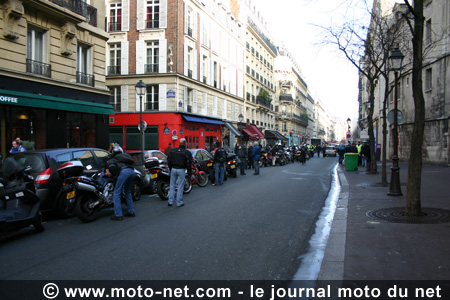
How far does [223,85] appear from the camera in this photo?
37781 millimetres

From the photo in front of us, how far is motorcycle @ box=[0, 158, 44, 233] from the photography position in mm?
5746

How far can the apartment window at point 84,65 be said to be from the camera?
17.7 meters

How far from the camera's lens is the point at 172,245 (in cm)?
537

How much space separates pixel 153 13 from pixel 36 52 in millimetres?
15194

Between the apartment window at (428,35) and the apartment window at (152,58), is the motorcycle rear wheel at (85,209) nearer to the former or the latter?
the apartment window at (152,58)

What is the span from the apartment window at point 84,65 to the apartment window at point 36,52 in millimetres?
2094

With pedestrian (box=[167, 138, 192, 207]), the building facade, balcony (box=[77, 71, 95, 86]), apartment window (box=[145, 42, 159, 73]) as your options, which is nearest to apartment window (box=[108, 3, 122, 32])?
apartment window (box=[145, 42, 159, 73])

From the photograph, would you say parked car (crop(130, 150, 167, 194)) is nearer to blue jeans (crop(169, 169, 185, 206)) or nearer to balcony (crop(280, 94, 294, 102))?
blue jeans (crop(169, 169, 185, 206))

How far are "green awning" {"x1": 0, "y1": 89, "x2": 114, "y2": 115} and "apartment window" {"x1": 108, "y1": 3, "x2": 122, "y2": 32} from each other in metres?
13.9

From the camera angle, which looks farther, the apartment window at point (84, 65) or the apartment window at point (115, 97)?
the apartment window at point (115, 97)

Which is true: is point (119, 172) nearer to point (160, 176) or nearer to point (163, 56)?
point (160, 176)

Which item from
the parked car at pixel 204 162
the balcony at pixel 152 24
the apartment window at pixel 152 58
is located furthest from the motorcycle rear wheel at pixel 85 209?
the balcony at pixel 152 24

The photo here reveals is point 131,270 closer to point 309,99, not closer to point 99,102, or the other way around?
point 99,102

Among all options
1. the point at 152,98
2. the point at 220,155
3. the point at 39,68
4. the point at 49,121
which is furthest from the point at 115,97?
the point at 220,155
